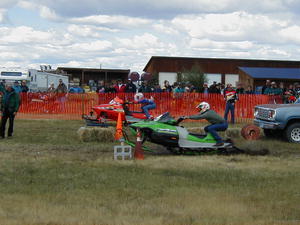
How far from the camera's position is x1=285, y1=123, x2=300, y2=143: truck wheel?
53.8 feet

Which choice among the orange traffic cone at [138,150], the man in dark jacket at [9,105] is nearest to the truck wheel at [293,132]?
the orange traffic cone at [138,150]

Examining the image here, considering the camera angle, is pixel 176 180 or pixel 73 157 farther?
pixel 73 157

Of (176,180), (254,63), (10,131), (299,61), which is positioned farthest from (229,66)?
(176,180)

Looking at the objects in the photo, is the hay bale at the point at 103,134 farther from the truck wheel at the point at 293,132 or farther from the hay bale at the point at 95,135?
the truck wheel at the point at 293,132

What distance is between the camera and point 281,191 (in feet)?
30.4

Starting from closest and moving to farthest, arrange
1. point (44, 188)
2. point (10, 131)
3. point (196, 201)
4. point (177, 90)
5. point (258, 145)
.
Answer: point (196, 201), point (44, 188), point (258, 145), point (10, 131), point (177, 90)

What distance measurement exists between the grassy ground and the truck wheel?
2.17m

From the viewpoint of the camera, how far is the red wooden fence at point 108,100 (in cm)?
2466

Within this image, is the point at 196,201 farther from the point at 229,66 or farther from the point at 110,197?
the point at 229,66

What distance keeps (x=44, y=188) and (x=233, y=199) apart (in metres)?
3.19

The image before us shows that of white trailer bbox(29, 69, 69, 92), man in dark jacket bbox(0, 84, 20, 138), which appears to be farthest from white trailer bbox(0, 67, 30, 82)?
man in dark jacket bbox(0, 84, 20, 138)

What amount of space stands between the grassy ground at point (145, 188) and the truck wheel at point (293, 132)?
217cm

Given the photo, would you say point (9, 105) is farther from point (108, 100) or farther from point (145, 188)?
→ point (145, 188)

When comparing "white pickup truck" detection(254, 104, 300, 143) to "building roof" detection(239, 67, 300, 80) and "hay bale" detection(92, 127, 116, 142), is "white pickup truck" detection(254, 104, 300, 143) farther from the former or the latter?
"building roof" detection(239, 67, 300, 80)
